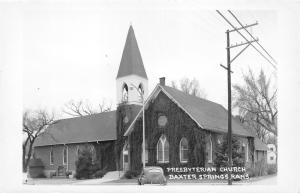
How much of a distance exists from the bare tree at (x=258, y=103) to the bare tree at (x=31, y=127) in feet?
11.4

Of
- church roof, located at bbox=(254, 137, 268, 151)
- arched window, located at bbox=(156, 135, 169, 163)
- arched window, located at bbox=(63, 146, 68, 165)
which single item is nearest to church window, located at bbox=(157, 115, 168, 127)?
arched window, located at bbox=(156, 135, 169, 163)

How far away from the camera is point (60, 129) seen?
10.5 meters

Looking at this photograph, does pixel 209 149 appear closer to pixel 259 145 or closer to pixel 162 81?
pixel 259 145

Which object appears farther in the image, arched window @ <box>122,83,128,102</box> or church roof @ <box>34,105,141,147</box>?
church roof @ <box>34,105,141,147</box>

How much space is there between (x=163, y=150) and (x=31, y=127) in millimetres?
2437

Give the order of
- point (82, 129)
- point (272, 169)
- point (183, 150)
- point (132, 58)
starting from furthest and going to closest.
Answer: point (82, 129)
point (183, 150)
point (132, 58)
point (272, 169)

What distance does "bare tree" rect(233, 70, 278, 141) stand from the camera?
982 cm

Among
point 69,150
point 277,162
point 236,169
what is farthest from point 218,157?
point 69,150

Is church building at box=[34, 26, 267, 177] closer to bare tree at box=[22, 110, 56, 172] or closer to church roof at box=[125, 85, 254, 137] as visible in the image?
church roof at box=[125, 85, 254, 137]

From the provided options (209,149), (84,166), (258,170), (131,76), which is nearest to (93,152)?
(84,166)

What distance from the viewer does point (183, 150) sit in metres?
10.1

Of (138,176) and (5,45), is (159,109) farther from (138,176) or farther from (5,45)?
(5,45)

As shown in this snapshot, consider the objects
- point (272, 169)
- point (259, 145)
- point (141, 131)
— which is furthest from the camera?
point (141, 131)

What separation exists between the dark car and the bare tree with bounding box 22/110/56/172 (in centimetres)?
194
